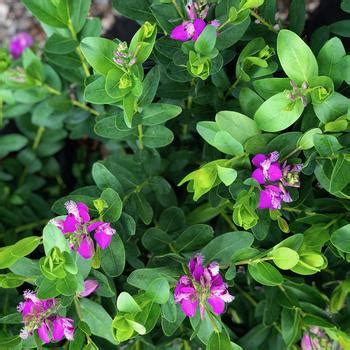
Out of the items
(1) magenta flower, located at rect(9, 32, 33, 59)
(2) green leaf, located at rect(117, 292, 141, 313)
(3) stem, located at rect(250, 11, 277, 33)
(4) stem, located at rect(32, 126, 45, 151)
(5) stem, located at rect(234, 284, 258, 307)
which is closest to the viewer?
(2) green leaf, located at rect(117, 292, 141, 313)

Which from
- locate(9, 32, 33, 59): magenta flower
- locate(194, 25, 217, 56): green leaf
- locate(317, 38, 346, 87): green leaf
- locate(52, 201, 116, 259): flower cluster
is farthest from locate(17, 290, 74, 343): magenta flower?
locate(9, 32, 33, 59): magenta flower

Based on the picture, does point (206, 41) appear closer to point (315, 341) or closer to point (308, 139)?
point (308, 139)

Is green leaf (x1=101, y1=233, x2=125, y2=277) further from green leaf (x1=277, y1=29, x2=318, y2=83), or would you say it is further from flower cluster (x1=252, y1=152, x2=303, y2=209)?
green leaf (x1=277, y1=29, x2=318, y2=83)

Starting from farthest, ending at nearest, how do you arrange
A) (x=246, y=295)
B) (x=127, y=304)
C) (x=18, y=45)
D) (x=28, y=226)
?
(x=18, y=45) < (x=28, y=226) < (x=246, y=295) < (x=127, y=304)

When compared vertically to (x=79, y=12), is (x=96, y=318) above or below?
below

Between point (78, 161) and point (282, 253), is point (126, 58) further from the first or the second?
point (78, 161)

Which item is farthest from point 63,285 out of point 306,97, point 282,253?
point 306,97

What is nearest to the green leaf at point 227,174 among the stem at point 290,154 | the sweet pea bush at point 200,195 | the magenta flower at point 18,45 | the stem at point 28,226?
the sweet pea bush at point 200,195

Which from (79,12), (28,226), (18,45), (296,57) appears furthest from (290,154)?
(18,45)
